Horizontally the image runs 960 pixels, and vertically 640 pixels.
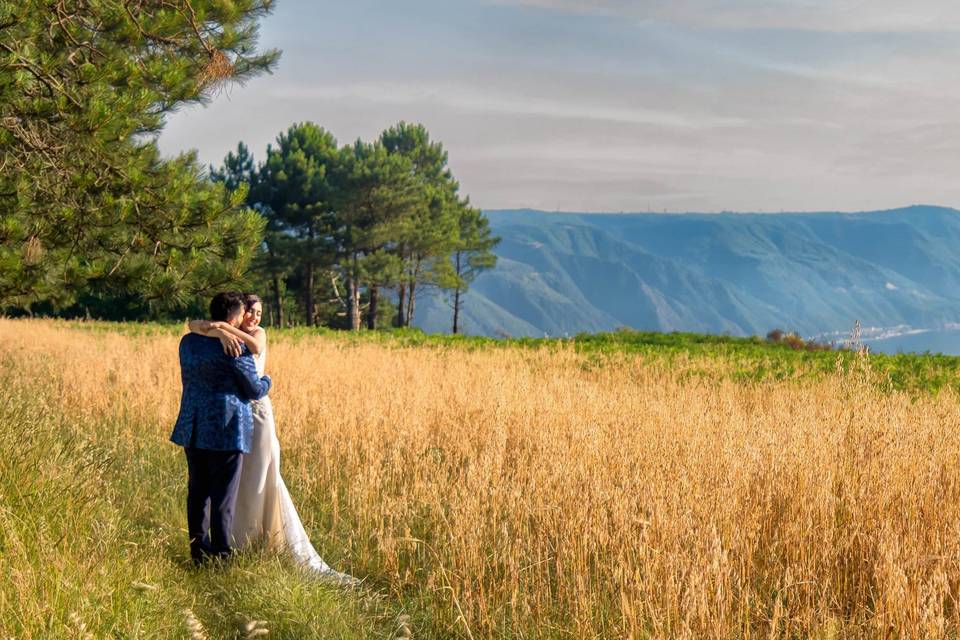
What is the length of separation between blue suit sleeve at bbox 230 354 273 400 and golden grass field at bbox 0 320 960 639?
45.4 inches

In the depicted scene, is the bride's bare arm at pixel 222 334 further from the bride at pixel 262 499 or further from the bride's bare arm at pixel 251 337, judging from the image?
the bride at pixel 262 499

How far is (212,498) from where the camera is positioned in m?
4.89

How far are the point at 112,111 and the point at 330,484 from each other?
3.76 meters

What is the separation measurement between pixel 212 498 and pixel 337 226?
3875cm

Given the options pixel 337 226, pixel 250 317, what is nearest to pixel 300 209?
pixel 337 226

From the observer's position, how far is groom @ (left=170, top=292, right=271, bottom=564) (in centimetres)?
478

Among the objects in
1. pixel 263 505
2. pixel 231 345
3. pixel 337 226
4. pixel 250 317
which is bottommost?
pixel 263 505

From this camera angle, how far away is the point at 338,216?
4134cm

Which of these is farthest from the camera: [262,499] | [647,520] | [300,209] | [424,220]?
[424,220]

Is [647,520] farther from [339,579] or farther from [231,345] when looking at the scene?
[231,345]

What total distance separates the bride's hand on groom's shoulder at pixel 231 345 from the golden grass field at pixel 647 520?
1.42 meters

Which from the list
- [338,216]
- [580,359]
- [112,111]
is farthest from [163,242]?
[338,216]

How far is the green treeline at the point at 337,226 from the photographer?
40.7 meters

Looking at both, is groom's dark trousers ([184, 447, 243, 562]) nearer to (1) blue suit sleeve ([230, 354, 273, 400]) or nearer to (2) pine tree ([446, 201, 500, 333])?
(1) blue suit sleeve ([230, 354, 273, 400])
